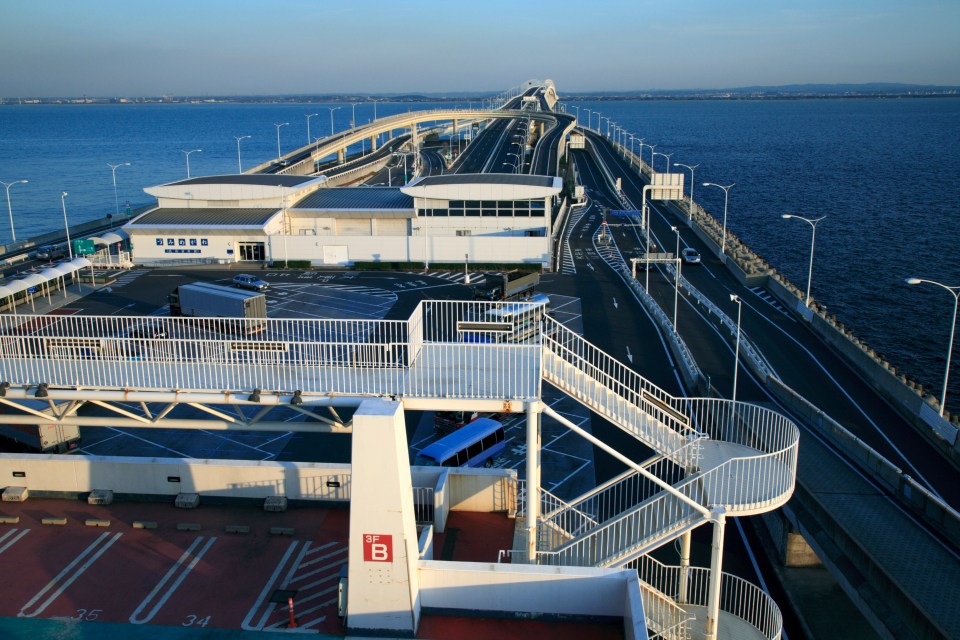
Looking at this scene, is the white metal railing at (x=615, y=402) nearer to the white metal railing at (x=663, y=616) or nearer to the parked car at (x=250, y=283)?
the white metal railing at (x=663, y=616)

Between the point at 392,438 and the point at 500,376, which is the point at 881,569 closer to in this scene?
the point at 500,376

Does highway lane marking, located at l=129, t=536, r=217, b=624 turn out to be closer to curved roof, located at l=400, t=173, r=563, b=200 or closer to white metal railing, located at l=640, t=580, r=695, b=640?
white metal railing, located at l=640, t=580, r=695, b=640

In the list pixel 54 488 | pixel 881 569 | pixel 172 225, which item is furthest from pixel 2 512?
pixel 172 225

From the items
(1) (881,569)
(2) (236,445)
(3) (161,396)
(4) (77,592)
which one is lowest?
(2) (236,445)

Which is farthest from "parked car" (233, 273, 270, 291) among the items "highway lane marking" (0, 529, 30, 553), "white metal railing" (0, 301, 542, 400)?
"highway lane marking" (0, 529, 30, 553)

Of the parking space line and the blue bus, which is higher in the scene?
the parking space line

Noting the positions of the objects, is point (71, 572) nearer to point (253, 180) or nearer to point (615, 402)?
point (615, 402)
